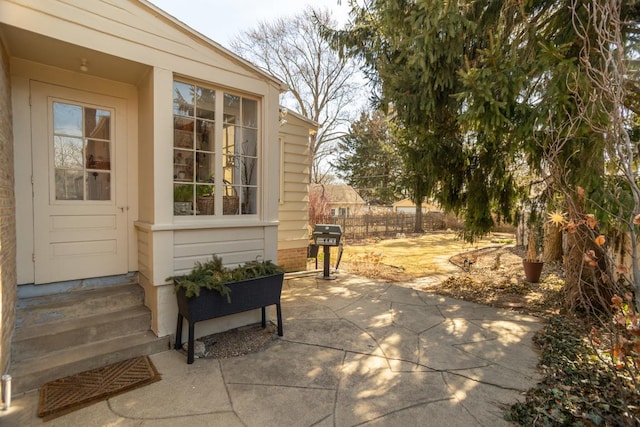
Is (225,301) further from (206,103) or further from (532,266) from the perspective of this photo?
(532,266)

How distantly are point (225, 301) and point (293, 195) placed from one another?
3677 millimetres

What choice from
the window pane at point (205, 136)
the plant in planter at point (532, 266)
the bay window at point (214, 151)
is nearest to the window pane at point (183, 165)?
the bay window at point (214, 151)

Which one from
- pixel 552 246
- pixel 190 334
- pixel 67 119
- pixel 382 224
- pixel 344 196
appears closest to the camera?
pixel 190 334

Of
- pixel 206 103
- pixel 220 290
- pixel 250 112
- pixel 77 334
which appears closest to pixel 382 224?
pixel 250 112

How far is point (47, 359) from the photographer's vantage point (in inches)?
104

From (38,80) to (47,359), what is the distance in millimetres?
2683

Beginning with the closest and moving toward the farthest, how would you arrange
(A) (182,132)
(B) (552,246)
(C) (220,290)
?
(C) (220,290)
(A) (182,132)
(B) (552,246)

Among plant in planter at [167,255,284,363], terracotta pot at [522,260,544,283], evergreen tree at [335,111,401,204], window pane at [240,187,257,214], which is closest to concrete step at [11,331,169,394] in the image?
plant in planter at [167,255,284,363]

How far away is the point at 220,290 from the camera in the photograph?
302 cm

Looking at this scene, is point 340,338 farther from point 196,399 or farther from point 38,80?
point 38,80

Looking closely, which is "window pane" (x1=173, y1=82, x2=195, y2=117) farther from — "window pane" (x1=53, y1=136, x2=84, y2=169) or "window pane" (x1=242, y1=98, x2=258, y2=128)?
"window pane" (x1=53, y1=136, x2=84, y2=169)

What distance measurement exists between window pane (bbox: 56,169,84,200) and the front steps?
1.04 metres

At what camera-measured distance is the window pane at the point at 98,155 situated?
3443 mm

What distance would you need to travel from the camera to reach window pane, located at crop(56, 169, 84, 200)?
328cm
